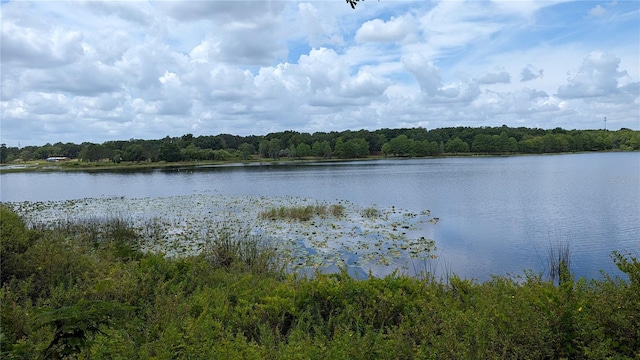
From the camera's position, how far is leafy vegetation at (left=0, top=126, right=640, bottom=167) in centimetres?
11469

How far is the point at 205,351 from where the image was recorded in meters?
3.82

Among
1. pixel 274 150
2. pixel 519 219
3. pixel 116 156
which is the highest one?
pixel 274 150

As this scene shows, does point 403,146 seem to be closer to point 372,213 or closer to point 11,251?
point 372,213

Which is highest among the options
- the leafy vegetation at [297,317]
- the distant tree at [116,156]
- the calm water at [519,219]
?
the distant tree at [116,156]

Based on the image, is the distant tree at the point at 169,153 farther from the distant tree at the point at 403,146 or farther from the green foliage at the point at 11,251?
the green foliage at the point at 11,251

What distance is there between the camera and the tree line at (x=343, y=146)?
115 meters

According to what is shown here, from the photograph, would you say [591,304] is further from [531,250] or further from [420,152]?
[420,152]

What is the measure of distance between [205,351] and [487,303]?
10.8 ft

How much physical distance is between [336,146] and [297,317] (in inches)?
4938

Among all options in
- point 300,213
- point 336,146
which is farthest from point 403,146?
point 300,213

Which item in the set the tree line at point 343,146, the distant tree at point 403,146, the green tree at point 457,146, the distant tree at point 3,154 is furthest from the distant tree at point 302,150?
the distant tree at point 3,154

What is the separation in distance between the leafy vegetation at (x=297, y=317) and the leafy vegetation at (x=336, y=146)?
112 m

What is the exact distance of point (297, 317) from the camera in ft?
20.3

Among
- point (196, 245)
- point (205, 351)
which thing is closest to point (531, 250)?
point (196, 245)
